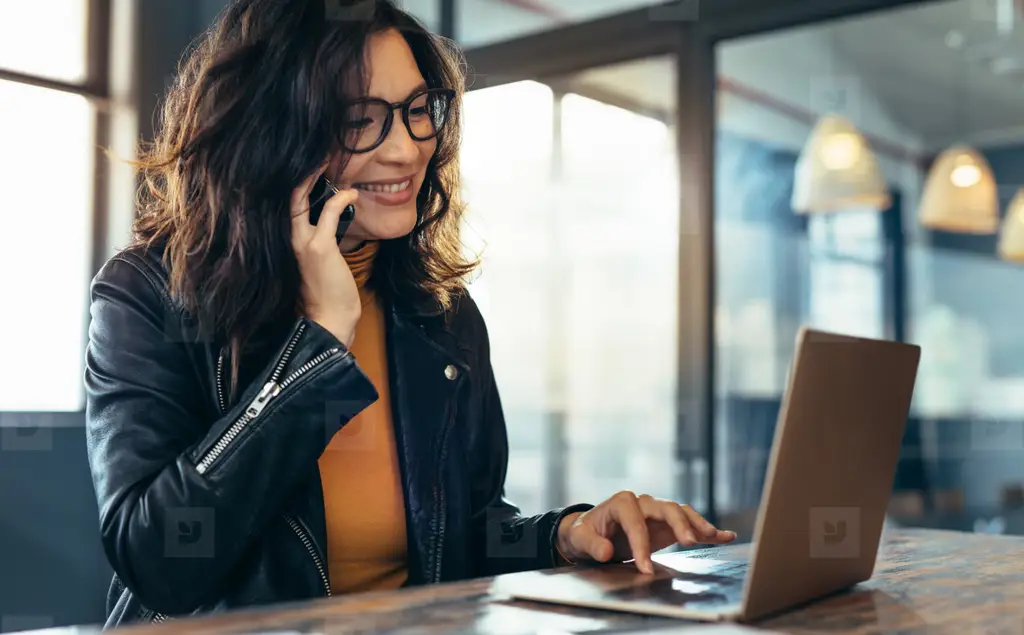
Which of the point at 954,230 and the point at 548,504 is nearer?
the point at 548,504

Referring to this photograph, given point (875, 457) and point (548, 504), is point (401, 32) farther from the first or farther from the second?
point (548, 504)

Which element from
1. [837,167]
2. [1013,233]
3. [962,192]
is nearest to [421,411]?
[837,167]

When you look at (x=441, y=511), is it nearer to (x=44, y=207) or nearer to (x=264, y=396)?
(x=264, y=396)

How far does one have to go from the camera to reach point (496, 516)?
140 centimetres

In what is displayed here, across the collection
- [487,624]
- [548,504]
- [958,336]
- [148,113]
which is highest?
[148,113]

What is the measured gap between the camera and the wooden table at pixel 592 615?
72cm

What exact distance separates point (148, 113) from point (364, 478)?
2.34 metres

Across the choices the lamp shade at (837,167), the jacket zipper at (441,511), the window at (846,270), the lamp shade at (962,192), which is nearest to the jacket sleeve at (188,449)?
the jacket zipper at (441,511)

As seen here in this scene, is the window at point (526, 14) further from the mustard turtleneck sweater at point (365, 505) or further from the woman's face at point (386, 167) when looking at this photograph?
the mustard turtleneck sweater at point (365, 505)

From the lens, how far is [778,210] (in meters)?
4.22

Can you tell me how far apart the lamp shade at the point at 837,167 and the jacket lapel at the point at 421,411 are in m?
2.64

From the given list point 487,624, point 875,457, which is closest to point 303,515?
point 487,624

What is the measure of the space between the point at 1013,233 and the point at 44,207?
3.43 metres

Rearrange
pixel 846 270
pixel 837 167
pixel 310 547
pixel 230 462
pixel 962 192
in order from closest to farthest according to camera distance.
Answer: pixel 230 462
pixel 310 547
pixel 837 167
pixel 962 192
pixel 846 270
